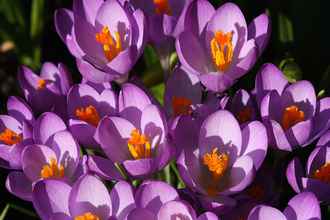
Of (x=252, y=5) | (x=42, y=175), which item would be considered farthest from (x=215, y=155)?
(x=252, y=5)

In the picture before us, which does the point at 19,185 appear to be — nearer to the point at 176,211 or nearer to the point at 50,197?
the point at 50,197

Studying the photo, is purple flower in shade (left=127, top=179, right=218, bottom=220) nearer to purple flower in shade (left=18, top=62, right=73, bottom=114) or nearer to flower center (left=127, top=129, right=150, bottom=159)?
flower center (left=127, top=129, right=150, bottom=159)

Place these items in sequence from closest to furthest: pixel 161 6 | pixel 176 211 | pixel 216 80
Answer: pixel 176 211
pixel 216 80
pixel 161 6

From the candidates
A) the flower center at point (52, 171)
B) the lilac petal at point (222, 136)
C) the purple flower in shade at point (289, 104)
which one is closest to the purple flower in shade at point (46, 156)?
the flower center at point (52, 171)

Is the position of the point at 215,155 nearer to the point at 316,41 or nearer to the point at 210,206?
the point at 210,206

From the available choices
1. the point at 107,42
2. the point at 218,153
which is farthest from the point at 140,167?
the point at 107,42

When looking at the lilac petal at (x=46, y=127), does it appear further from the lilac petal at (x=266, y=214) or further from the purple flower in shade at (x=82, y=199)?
the lilac petal at (x=266, y=214)

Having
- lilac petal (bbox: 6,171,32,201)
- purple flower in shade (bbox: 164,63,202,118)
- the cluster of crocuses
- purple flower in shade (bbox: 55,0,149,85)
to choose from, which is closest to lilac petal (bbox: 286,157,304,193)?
the cluster of crocuses
